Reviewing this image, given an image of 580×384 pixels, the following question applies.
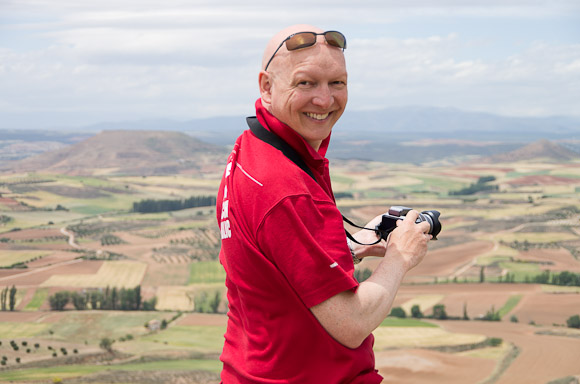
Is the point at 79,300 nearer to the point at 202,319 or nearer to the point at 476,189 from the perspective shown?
the point at 202,319

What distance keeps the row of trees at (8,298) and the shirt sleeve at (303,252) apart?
50.4 m

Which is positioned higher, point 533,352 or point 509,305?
point 533,352

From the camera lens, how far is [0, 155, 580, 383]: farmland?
93.8ft

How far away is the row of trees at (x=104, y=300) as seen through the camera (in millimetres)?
48969

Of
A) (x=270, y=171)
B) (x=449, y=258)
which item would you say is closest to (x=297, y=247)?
(x=270, y=171)

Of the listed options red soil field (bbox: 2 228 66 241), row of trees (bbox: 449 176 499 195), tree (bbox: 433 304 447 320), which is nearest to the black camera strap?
tree (bbox: 433 304 447 320)

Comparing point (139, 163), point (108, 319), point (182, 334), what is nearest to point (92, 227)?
point (108, 319)

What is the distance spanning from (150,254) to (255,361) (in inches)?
2863

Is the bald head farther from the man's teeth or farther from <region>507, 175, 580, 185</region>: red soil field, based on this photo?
<region>507, 175, 580, 185</region>: red soil field

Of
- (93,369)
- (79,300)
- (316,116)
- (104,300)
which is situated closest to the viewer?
(316,116)

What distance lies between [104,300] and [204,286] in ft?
33.6

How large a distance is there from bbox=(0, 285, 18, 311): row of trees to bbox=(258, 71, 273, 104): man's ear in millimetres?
50119

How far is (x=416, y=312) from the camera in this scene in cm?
4894

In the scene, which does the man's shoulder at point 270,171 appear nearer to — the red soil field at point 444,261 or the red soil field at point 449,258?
the red soil field at point 444,261
